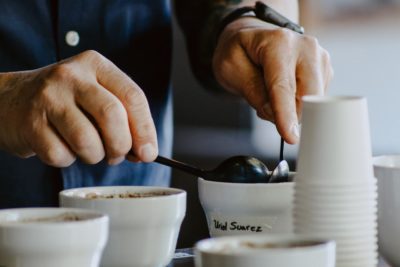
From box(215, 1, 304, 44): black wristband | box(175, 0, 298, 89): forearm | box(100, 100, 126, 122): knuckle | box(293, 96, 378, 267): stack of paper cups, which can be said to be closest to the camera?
box(293, 96, 378, 267): stack of paper cups

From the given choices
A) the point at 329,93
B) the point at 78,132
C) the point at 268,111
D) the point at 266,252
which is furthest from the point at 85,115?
the point at 329,93

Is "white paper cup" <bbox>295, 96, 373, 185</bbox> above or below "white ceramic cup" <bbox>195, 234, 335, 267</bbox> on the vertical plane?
above

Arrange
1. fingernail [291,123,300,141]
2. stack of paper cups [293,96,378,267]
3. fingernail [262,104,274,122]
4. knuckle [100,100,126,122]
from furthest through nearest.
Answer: fingernail [262,104,274,122] < fingernail [291,123,300,141] < knuckle [100,100,126,122] < stack of paper cups [293,96,378,267]

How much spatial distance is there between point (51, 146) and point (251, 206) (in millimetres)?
312

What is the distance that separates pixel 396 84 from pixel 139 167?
261cm

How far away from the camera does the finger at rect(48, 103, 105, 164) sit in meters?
1.22

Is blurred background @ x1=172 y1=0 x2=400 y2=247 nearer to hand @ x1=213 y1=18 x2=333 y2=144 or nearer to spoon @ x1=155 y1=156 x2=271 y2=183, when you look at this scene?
hand @ x1=213 y1=18 x2=333 y2=144

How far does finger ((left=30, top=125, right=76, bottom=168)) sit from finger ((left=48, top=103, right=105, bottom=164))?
2cm

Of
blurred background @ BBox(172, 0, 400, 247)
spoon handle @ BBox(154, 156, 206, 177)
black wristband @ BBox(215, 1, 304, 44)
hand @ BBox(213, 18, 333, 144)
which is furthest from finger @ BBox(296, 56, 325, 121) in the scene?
blurred background @ BBox(172, 0, 400, 247)

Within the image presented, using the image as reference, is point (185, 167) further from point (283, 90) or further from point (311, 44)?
point (311, 44)

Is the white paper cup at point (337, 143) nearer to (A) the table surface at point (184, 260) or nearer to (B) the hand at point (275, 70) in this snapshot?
(A) the table surface at point (184, 260)

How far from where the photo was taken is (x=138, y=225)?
1.10 m

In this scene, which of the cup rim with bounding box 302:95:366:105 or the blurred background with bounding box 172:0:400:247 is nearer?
the cup rim with bounding box 302:95:366:105

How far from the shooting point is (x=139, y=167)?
1.88 meters
